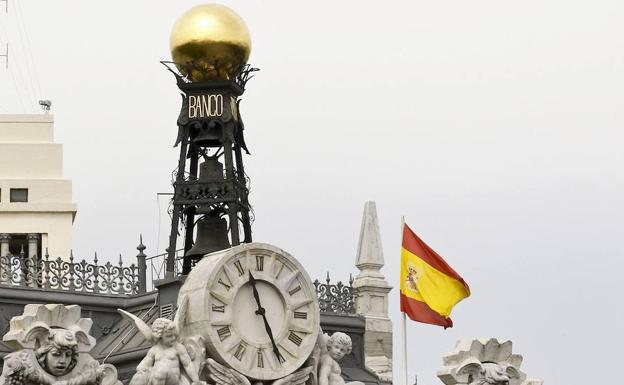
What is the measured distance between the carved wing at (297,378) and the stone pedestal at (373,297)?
1095cm

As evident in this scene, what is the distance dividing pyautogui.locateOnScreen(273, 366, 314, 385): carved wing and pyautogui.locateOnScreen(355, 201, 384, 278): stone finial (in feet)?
46.5

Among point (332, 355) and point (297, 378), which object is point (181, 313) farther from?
point (332, 355)

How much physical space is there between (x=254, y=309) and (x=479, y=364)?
4.11 metres

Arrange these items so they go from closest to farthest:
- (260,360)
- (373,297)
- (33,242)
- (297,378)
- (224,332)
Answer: (224,332) < (260,360) < (297,378) < (373,297) < (33,242)

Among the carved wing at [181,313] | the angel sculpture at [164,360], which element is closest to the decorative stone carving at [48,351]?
the angel sculpture at [164,360]

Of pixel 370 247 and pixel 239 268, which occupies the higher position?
pixel 370 247

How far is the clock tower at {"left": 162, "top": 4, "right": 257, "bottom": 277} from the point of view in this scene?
50750mm

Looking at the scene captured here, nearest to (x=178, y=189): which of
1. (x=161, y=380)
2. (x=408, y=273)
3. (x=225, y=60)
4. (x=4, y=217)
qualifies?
(x=225, y=60)

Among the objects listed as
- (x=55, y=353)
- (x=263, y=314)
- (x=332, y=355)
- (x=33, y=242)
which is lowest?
(x=55, y=353)

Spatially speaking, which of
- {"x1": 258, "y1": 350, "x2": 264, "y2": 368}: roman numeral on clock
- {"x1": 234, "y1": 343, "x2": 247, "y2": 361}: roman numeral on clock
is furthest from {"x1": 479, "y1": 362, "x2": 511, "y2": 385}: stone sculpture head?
{"x1": 234, "y1": 343, "x2": 247, "y2": 361}: roman numeral on clock

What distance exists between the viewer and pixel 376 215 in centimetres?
5778

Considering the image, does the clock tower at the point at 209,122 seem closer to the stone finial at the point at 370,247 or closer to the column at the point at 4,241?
the stone finial at the point at 370,247

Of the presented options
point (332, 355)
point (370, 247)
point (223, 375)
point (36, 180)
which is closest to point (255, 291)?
point (223, 375)

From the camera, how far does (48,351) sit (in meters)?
37.7
